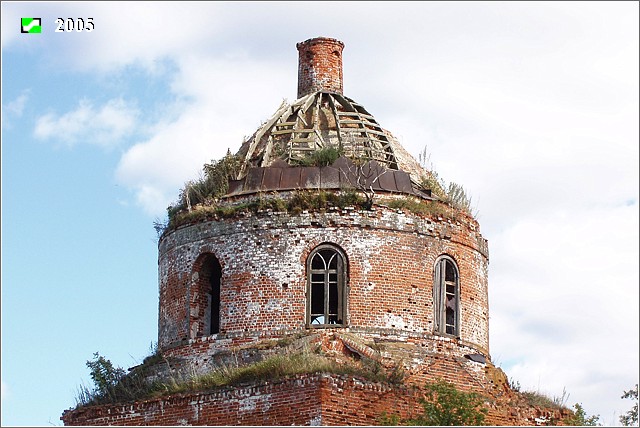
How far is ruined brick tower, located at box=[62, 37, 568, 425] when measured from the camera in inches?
1006

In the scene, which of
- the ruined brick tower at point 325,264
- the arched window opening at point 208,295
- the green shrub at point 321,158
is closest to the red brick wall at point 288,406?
the ruined brick tower at point 325,264

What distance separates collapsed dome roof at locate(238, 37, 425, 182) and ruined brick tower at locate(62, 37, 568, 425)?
45 mm

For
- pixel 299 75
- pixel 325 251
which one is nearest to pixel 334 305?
pixel 325 251

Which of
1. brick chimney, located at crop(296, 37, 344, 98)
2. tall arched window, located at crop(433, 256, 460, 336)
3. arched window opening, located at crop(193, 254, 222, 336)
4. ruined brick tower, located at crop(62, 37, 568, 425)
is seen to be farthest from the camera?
brick chimney, located at crop(296, 37, 344, 98)

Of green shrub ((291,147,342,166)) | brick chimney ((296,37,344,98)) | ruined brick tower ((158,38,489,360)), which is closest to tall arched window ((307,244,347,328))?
ruined brick tower ((158,38,489,360))

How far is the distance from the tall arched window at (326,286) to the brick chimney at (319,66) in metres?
4.56

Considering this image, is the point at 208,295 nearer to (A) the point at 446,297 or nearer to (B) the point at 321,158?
(B) the point at 321,158

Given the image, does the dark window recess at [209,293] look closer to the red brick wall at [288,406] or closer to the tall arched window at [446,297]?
the red brick wall at [288,406]

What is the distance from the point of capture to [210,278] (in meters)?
27.2

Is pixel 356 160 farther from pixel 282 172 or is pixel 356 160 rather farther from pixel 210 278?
pixel 210 278

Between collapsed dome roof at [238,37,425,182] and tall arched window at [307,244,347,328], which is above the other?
collapsed dome roof at [238,37,425,182]

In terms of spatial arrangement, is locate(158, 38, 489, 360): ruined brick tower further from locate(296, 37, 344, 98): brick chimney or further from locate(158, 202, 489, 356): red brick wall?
locate(296, 37, 344, 98): brick chimney

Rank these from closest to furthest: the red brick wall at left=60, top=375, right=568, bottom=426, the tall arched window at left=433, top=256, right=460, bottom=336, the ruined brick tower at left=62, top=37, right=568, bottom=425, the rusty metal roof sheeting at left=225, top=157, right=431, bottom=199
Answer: the red brick wall at left=60, top=375, right=568, bottom=426, the ruined brick tower at left=62, top=37, right=568, bottom=425, the tall arched window at left=433, top=256, right=460, bottom=336, the rusty metal roof sheeting at left=225, top=157, right=431, bottom=199

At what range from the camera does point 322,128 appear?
28.3m
